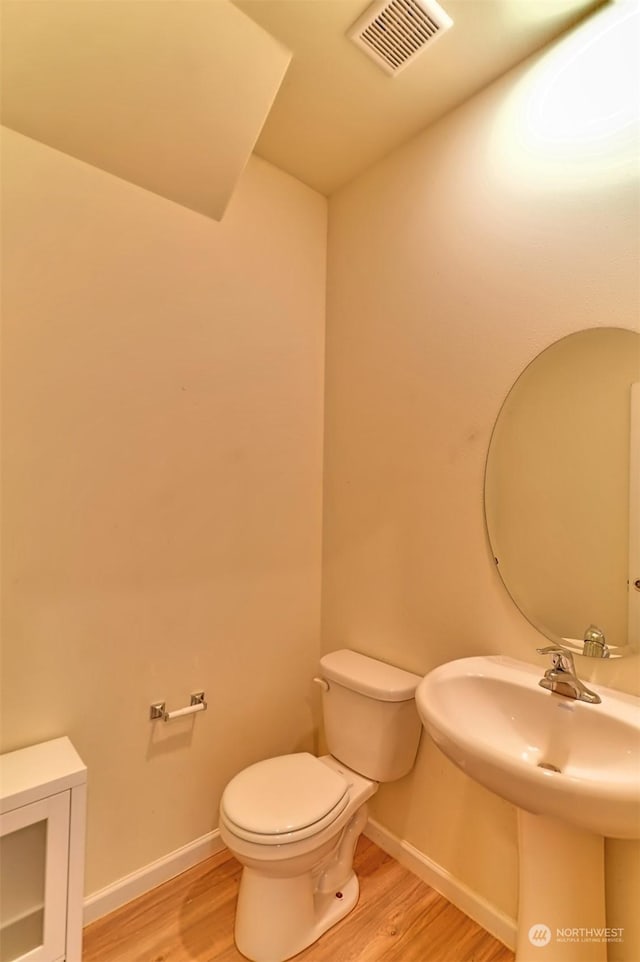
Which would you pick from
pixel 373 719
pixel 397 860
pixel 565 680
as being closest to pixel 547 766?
pixel 565 680

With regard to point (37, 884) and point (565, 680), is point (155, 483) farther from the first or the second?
point (565, 680)

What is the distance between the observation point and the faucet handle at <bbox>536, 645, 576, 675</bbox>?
3.59 feet

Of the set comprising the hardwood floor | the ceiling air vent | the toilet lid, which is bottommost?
the hardwood floor

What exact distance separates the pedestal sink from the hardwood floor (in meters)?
0.31

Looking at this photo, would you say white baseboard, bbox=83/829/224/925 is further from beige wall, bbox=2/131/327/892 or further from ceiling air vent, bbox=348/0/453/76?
ceiling air vent, bbox=348/0/453/76

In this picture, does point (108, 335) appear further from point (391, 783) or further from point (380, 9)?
point (391, 783)

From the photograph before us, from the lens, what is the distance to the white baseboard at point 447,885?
127 cm

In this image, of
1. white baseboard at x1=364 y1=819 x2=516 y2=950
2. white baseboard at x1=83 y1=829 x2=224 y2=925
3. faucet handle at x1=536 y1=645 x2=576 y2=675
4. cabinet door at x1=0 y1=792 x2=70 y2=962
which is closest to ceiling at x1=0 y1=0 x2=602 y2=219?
faucet handle at x1=536 y1=645 x2=576 y2=675

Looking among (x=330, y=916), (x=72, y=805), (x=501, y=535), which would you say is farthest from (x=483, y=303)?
(x=330, y=916)

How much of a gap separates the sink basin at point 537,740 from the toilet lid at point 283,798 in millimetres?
473

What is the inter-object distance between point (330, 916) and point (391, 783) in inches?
16.6

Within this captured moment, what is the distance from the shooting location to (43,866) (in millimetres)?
1107

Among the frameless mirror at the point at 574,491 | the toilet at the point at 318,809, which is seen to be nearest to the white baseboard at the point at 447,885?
the toilet at the point at 318,809

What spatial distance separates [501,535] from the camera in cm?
134
